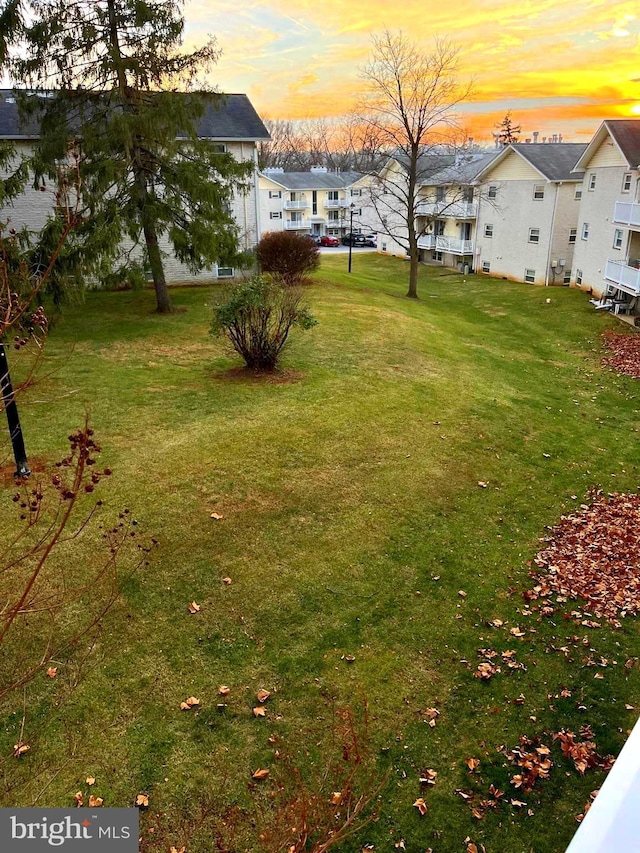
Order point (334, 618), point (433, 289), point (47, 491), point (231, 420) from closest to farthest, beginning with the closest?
point (334, 618), point (47, 491), point (231, 420), point (433, 289)

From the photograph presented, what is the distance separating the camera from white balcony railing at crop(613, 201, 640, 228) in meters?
24.8

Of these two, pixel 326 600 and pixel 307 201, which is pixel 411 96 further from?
pixel 307 201

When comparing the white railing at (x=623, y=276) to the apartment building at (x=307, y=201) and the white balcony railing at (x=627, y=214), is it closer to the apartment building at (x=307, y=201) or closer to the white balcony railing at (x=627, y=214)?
the white balcony railing at (x=627, y=214)

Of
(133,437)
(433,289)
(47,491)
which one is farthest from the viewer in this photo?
(433,289)

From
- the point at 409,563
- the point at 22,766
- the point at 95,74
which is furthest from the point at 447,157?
the point at 22,766

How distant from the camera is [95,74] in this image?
54.8ft

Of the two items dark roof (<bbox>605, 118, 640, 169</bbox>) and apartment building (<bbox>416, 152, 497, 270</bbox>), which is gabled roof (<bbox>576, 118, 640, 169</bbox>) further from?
apartment building (<bbox>416, 152, 497, 270</bbox>)

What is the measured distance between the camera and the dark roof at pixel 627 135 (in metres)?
26.4

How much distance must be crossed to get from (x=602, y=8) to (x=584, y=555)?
16.4m

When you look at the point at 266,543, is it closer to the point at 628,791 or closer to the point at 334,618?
the point at 334,618

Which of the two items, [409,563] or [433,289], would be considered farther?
[433,289]

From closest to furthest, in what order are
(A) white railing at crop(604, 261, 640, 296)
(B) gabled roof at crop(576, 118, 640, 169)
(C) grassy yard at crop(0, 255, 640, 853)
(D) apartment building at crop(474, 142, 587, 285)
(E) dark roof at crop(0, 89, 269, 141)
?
(C) grassy yard at crop(0, 255, 640, 853) → (E) dark roof at crop(0, 89, 269, 141) → (A) white railing at crop(604, 261, 640, 296) → (B) gabled roof at crop(576, 118, 640, 169) → (D) apartment building at crop(474, 142, 587, 285)

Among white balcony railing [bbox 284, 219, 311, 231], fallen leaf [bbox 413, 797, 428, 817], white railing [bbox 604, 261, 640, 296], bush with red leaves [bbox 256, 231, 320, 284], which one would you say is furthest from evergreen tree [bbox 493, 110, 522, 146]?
fallen leaf [bbox 413, 797, 428, 817]

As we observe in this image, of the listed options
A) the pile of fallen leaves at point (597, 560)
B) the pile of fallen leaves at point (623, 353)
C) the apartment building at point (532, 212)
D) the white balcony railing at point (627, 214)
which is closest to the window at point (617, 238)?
the white balcony railing at point (627, 214)
